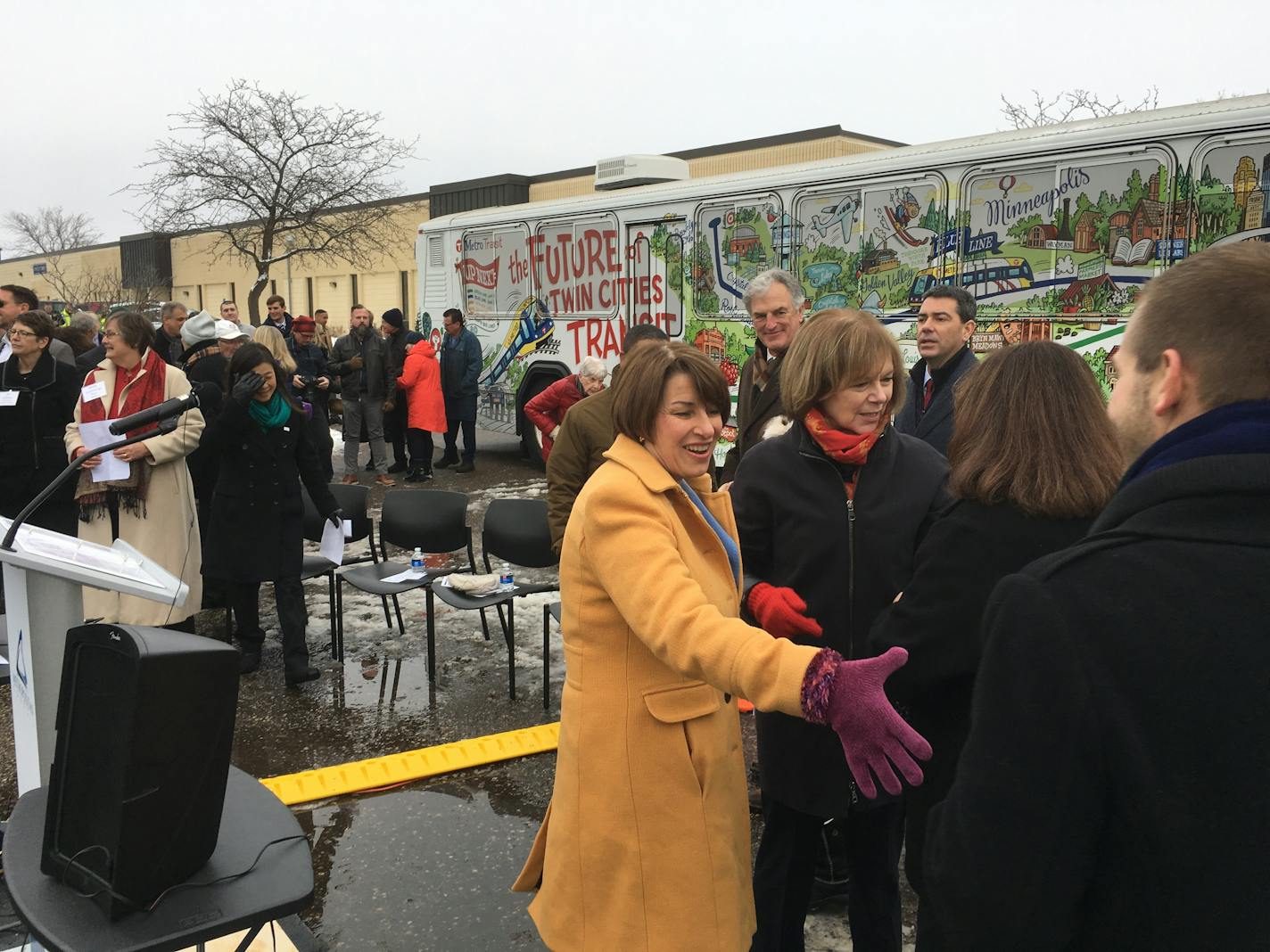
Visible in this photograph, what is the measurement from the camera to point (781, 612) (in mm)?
2502

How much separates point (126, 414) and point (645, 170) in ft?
22.9

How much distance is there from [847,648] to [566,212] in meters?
9.26

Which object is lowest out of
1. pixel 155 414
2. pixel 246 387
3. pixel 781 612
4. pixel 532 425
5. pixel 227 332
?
pixel 532 425

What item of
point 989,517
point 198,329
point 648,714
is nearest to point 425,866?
point 648,714

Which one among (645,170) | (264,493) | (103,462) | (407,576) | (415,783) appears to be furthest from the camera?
(645,170)

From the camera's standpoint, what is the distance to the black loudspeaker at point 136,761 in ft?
6.06

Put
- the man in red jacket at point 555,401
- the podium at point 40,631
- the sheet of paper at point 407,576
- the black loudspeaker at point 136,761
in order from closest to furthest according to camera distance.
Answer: the black loudspeaker at point 136,761 → the podium at point 40,631 → the sheet of paper at point 407,576 → the man in red jacket at point 555,401

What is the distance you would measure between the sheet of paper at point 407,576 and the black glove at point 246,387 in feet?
4.33

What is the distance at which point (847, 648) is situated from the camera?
2611 millimetres

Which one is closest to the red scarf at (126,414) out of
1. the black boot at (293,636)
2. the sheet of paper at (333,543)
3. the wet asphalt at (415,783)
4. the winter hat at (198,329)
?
the black boot at (293,636)

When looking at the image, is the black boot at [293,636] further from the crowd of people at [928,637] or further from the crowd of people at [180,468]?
the crowd of people at [928,637]

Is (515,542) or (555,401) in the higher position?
(555,401)

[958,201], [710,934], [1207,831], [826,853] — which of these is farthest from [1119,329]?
[1207,831]

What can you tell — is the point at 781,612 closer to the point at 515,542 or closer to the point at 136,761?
the point at 136,761
